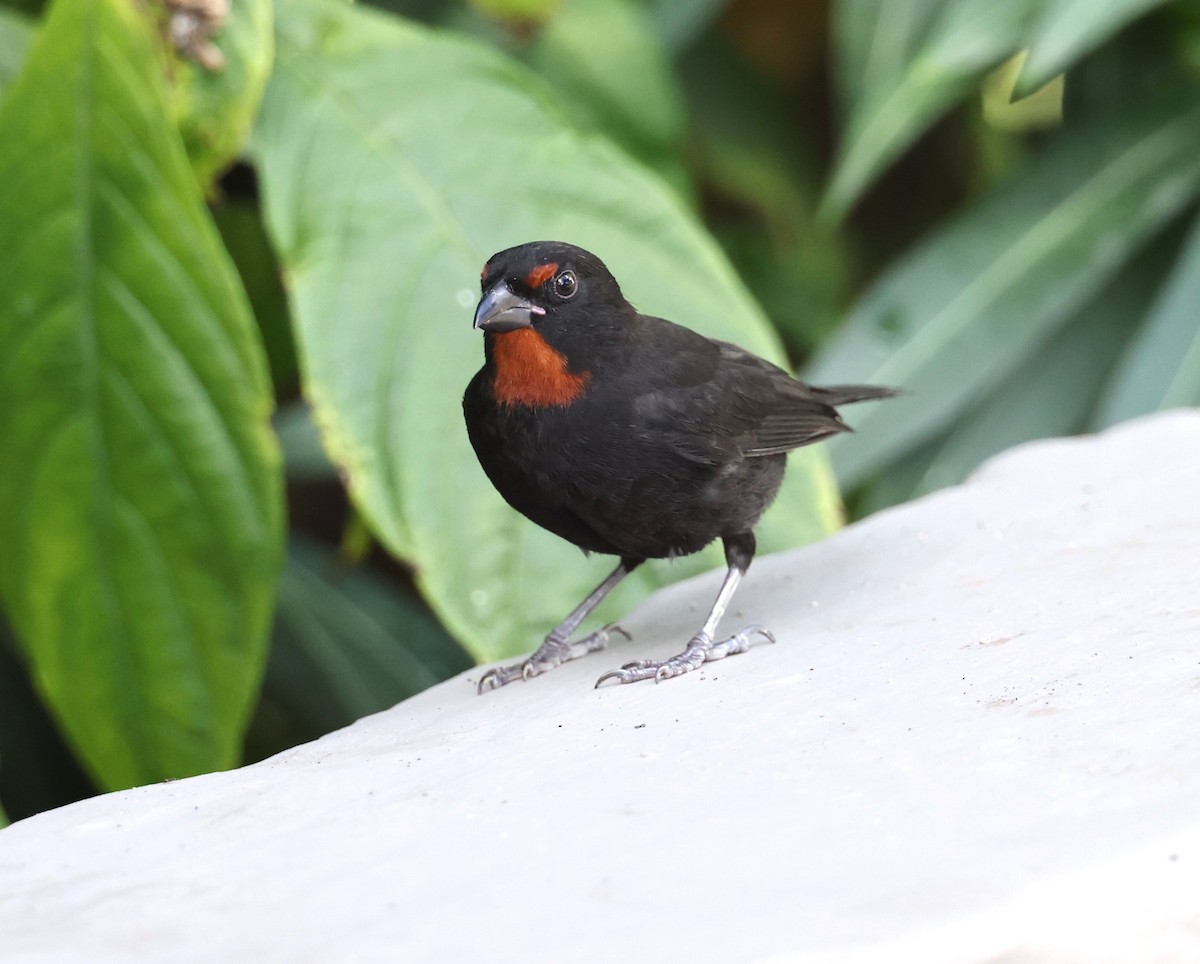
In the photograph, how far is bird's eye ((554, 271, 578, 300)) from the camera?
2.27 metres

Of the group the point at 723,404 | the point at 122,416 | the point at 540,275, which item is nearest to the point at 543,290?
the point at 540,275

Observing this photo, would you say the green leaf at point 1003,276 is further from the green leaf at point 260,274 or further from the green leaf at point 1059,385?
the green leaf at point 260,274

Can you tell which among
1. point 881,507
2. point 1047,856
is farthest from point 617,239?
point 1047,856

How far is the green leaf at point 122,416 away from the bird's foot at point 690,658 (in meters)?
0.67

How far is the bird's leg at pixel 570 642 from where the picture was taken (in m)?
2.50

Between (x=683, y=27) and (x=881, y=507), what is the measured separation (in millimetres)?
1377

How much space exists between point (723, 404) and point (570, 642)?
1.67 feet

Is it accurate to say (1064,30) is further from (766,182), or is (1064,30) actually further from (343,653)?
(343,653)

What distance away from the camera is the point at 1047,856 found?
A: 133 centimetres

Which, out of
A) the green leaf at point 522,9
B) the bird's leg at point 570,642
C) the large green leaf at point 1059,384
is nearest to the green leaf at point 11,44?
the green leaf at point 522,9

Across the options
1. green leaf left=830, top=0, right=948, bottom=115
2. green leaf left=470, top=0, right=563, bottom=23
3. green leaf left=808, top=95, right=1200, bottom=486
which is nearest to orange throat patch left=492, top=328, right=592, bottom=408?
green leaf left=470, top=0, right=563, bottom=23

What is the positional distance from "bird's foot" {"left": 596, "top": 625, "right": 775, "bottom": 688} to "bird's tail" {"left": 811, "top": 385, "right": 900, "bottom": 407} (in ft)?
1.96

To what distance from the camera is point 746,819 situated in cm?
150

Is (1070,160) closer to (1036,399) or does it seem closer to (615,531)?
(1036,399)
